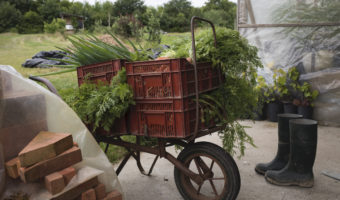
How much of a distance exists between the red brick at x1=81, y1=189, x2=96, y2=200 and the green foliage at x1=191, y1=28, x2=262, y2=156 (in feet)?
2.94

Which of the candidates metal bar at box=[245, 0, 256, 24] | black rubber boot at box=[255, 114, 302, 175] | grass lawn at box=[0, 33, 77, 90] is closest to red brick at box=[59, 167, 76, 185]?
black rubber boot at box=[255, 114, 302, 175]

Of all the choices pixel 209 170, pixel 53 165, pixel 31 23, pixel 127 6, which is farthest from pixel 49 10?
pixel 53 165

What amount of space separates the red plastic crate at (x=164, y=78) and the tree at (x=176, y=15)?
95.9ft

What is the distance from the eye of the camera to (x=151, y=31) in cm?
302

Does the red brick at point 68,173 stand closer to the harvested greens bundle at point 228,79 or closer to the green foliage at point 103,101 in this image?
the green foliage at point 103,101

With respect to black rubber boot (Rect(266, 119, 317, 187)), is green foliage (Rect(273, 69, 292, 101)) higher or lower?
higher

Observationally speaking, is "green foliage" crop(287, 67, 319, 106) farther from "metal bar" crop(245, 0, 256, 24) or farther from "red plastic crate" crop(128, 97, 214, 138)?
"red plastic crate" crop(128, 97, 214, 138)

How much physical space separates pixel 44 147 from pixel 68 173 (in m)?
0.19

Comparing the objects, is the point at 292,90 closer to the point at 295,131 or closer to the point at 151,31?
the point at 295,131

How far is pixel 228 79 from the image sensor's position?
2150mm

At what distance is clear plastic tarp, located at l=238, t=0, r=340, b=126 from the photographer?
4461 mm

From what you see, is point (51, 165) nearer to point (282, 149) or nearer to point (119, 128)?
point (119, 128)

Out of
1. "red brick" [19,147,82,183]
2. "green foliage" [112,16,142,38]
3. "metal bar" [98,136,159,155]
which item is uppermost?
"green foliage" [112,16,142,38]

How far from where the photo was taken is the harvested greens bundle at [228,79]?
196 cm
